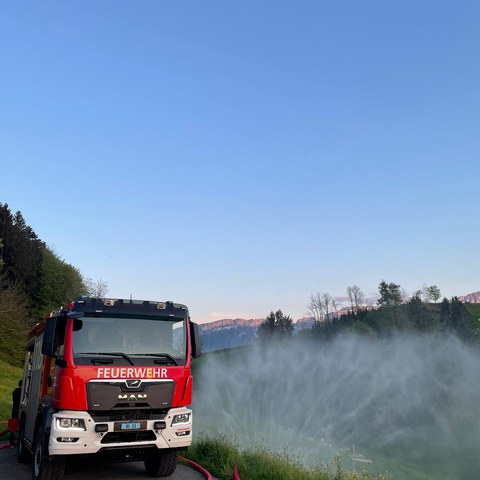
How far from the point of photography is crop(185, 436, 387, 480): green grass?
8.96m

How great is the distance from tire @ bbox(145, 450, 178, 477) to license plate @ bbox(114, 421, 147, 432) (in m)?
1.20

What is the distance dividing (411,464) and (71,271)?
45.0 meters

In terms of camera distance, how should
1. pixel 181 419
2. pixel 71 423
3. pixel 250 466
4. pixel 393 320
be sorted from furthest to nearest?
1. pixel 393 320
2. pixel 250 466
3. pixel 181 419
4. pixel 71 423

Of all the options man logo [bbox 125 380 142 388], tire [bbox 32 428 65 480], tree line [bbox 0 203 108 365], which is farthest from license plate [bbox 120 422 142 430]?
tree line [bbox 0 203 108 365]

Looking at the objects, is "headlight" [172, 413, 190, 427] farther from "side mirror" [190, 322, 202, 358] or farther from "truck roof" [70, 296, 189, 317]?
"truck roof" [70, 296, 189, 317]

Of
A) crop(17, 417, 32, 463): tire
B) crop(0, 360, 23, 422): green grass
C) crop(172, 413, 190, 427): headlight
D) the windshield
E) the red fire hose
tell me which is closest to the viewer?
the windshield

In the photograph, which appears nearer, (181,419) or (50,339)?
(50,339)

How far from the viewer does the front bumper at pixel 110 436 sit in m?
7.26

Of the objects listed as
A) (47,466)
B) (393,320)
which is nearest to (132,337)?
(47,466)

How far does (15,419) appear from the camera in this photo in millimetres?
11531

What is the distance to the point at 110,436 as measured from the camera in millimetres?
7574

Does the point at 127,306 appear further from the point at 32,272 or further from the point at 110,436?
the point at 32,272

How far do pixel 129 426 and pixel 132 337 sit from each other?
1.53 metres

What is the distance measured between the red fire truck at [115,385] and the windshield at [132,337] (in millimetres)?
17
